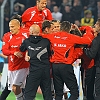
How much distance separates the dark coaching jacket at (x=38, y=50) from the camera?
9203 millimetres

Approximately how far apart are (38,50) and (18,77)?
101 cm

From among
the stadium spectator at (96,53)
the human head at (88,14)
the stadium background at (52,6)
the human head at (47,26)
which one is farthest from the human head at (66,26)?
the stadium background at (52,6)

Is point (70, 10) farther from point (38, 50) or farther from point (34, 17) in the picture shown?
point (38, 50)

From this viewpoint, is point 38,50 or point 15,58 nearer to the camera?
point 38,50

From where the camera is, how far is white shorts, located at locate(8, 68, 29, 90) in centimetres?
997

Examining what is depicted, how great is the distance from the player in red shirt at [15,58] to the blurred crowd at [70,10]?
6.40 meters

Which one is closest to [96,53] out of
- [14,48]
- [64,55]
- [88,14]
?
[64,55]

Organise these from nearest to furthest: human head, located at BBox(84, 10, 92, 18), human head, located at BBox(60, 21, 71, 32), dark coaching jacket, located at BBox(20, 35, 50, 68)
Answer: dark coaching jacket, located at BBox(20, 35, 50, 68), human head, located at BBox(60, 21, 71, 32), human head, located at BBox(84, 10, 92, 18)

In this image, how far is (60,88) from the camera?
9.41 metres

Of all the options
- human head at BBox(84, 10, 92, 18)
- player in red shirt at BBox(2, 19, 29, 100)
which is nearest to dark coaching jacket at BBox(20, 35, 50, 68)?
player in red shirt at BBox(2, 19, 29, 100)

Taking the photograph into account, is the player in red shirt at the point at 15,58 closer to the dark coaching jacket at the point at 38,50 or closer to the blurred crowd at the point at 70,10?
the dark coaching jacket at the point at 38,50

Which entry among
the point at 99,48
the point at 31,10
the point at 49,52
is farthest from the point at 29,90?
the point at 31,10

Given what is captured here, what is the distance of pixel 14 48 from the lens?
983 cm

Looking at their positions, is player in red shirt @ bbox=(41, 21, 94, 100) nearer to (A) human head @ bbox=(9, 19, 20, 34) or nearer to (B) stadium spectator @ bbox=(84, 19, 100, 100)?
(B) stadium spectator @ bbox=(84, 19, 100, 100)
